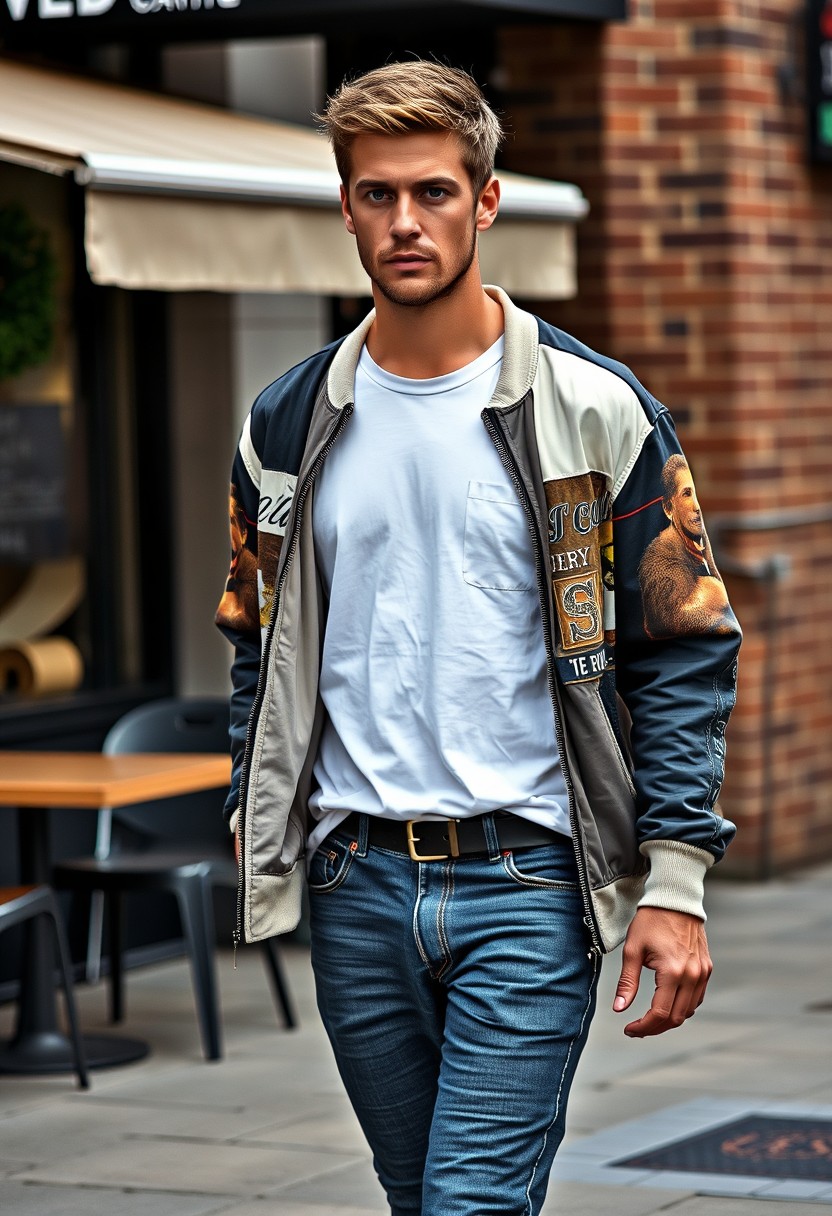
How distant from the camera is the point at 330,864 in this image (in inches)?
119

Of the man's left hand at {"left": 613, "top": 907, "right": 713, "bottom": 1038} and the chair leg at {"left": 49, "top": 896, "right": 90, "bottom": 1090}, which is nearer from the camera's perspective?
the man's left hand at {"left": 613, "top": 907, "right": 713, "bottom": 1038}

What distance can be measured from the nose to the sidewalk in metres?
2.51

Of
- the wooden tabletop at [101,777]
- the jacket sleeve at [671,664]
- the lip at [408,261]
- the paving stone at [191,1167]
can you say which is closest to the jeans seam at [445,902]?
the jacket sleeve at [671,664]

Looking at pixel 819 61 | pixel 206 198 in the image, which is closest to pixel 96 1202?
pixel 206 198

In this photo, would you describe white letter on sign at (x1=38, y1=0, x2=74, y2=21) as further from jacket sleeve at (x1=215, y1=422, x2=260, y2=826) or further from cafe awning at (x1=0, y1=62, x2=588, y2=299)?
jacket sleeve at (x1=215, y1=422, x2=260, y2=826)

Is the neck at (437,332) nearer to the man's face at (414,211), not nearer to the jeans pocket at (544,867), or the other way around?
the man's face at (414,211)

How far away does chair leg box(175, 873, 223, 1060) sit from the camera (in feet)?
20.3

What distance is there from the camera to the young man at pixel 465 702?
2.88 meters

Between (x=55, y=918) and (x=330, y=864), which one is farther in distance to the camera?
(x=55, y=918)

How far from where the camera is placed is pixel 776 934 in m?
7.99

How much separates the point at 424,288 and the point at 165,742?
425 centimetres

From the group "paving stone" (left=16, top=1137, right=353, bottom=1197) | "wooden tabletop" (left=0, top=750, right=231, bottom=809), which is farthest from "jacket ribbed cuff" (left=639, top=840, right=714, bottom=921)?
"wooden tabletop" (left=0, top=750, right=231, bottom=809)

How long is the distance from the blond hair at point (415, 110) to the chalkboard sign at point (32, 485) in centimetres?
467

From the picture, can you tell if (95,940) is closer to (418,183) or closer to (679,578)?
(679,578)
